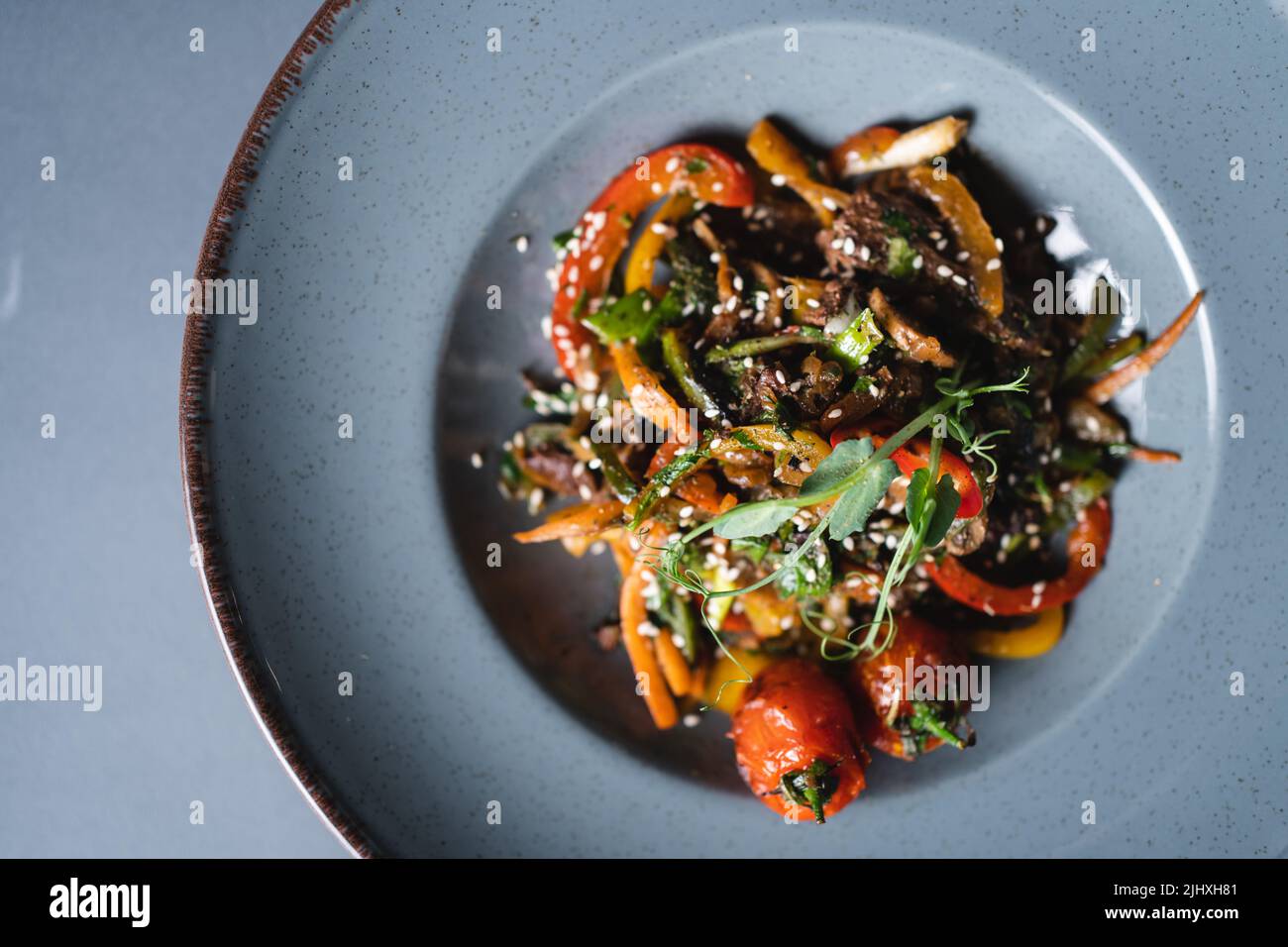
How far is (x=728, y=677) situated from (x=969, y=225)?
121 centimetres

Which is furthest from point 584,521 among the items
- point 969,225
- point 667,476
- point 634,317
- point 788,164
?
point 969,225

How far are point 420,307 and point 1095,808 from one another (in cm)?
198

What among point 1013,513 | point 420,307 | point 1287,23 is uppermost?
point 1287,23

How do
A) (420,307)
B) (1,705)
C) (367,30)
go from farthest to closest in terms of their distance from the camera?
(1,705), (420,307), (367,30)

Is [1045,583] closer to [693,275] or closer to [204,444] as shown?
[693,275]

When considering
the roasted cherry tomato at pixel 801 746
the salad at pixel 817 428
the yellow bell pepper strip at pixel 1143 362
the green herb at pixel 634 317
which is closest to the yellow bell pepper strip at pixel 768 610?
the salad at pixel 817 428

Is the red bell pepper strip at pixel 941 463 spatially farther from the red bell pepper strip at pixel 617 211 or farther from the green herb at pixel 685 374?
the red bell pepper strip at pixel 617 211

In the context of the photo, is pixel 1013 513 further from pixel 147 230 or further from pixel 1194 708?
pixel 147 230

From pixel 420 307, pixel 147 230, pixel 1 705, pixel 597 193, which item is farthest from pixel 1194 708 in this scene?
pixel 1 705

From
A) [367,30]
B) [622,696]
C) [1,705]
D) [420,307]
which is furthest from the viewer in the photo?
[1,705]

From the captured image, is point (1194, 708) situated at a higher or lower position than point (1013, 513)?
lower

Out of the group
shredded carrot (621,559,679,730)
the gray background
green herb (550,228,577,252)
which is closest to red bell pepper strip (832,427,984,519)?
shredded carrot (621,559,679,730)

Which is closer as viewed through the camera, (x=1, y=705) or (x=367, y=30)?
(x=367, y=30)

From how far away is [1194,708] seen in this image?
2053 millimetres
